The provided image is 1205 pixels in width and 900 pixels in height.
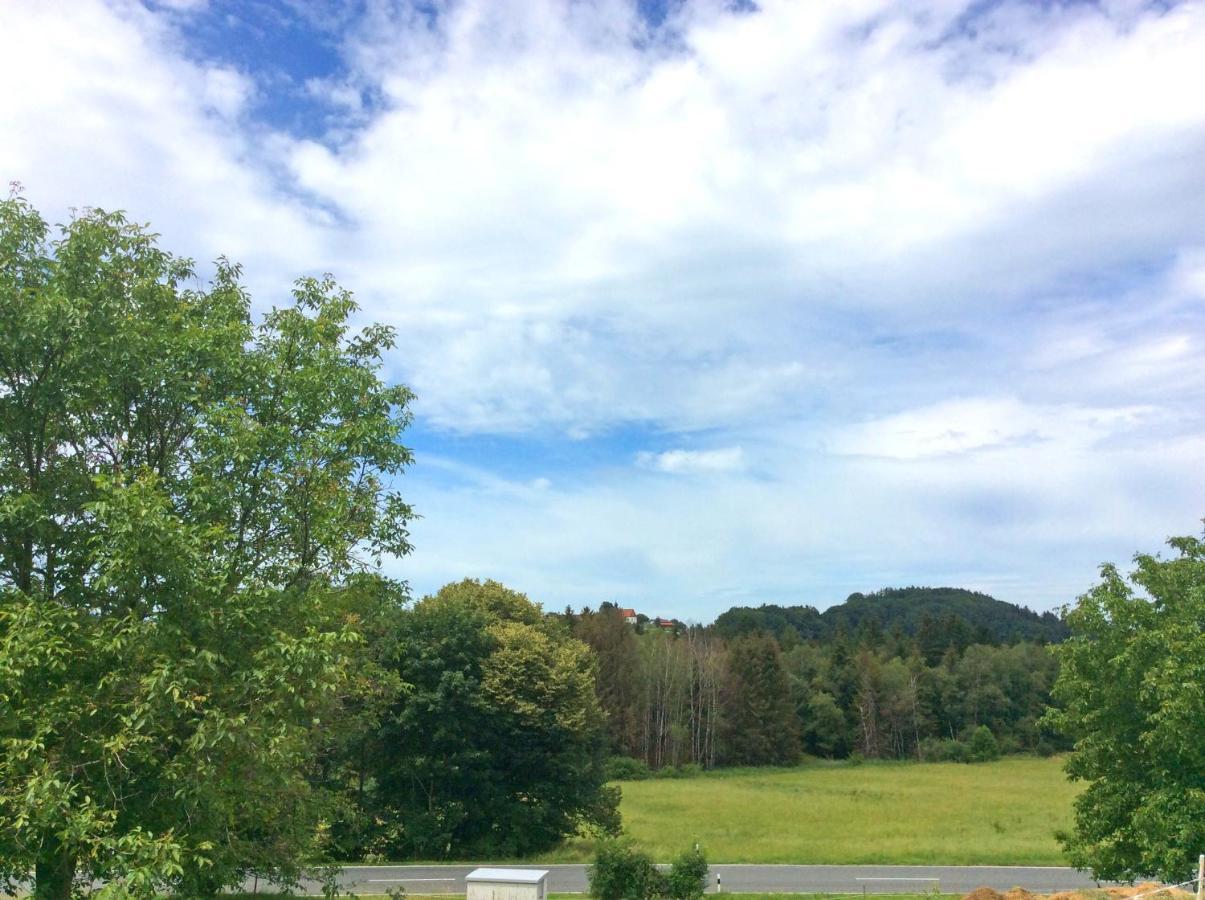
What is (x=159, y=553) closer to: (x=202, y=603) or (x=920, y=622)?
(x=202, y=603)

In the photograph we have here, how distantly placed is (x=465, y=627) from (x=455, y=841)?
8.14 metres

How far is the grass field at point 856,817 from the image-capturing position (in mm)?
30234

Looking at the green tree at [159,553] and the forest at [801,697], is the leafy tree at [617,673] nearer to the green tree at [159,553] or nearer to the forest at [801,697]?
the forest at [801,697]

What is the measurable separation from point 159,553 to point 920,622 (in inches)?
4781

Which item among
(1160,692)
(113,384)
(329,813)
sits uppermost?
(113,384)

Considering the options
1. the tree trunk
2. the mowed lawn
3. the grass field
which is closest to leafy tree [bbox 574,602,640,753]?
the mowed lawn

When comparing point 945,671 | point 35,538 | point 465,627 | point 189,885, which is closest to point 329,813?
point 189,885

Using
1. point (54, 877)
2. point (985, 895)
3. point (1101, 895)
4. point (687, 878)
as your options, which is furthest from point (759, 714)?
point (54, 877)

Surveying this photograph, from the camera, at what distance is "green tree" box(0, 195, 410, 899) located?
746 cm

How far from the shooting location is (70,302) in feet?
27.3

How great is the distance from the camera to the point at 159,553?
304 inches

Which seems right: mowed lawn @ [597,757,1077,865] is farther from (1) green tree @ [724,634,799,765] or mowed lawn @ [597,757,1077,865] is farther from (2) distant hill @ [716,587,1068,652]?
(2) distant hill @ [716,587,1068,652]

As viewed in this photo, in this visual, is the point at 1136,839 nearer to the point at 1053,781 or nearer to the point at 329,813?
the point at 329,813

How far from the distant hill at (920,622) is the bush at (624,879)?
91.8 m
